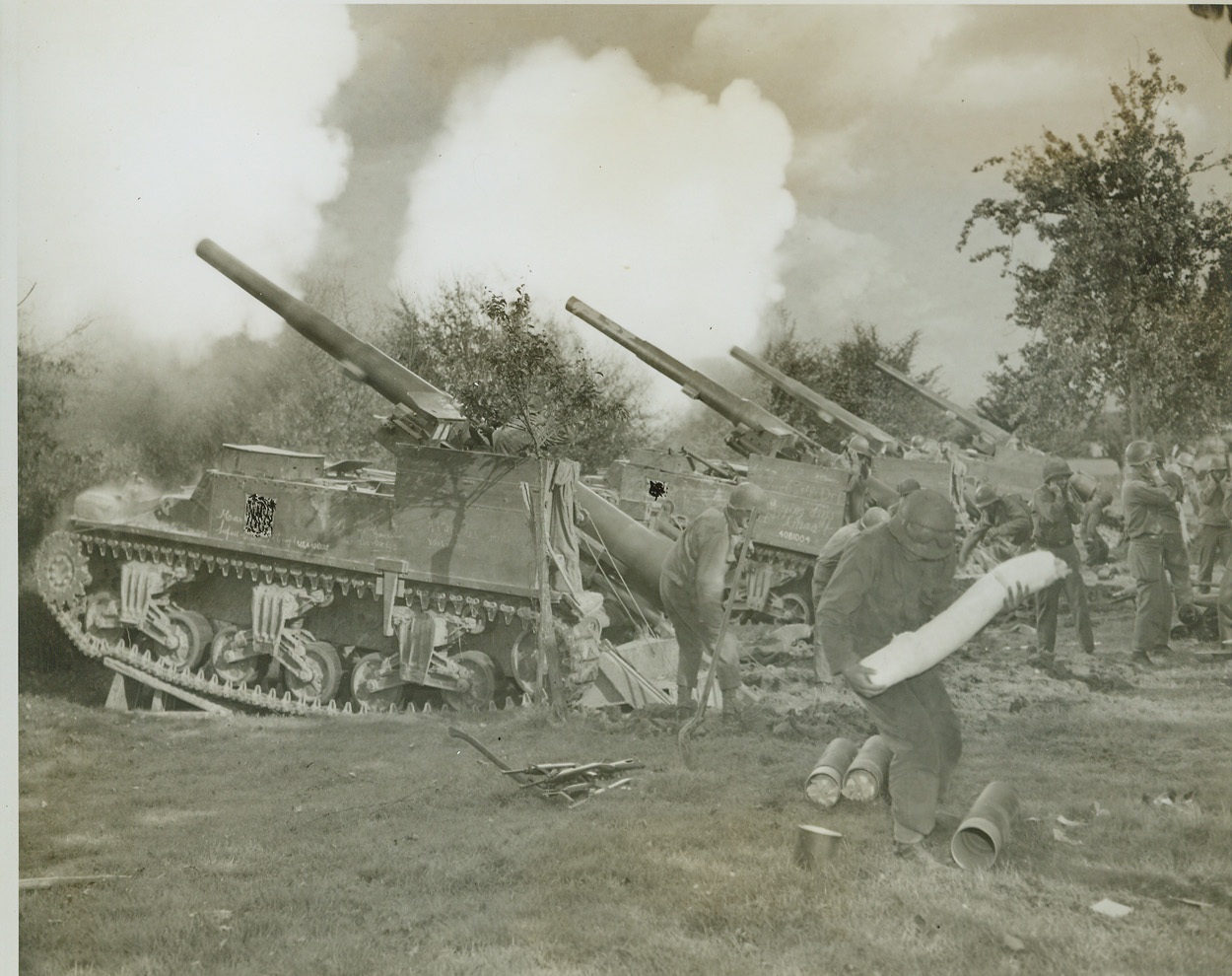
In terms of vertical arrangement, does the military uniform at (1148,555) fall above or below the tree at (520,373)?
below

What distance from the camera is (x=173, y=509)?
6.83m

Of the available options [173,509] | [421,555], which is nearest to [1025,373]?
[421,555]

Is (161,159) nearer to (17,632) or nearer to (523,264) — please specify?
(523,264)

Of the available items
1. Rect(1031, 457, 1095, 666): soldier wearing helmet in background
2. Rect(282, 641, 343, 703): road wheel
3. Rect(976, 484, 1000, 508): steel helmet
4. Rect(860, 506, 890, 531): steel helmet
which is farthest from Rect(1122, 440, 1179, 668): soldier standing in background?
Rect(282, 641, 343, 703): road wheel

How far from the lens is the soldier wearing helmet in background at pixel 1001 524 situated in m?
5.03

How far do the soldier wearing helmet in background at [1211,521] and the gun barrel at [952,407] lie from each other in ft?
3.21

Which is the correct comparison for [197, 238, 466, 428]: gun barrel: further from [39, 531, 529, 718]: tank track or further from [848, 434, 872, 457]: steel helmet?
[848, 434, 872, 457]: steel helmet

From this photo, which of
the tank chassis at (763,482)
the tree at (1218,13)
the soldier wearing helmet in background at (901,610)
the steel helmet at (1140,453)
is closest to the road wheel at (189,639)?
the tank chassis at (763,482)

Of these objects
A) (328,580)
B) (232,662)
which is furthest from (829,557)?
(232,662)

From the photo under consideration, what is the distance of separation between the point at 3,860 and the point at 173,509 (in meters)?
2.36

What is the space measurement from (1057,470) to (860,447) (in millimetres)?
1025

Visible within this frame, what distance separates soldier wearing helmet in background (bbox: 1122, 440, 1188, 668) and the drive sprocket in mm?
6090

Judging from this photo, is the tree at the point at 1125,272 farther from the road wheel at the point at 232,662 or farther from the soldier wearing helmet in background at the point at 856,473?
the road wheel at the point at 232,662

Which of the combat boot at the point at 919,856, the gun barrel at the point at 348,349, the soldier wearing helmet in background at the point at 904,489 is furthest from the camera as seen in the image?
the gun barrel at the point at 348,349
